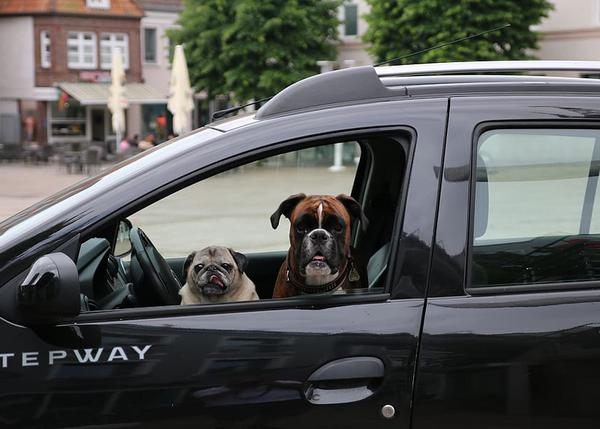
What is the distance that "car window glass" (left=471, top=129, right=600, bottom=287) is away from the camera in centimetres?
258

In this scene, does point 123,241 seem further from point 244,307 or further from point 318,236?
point 244,307

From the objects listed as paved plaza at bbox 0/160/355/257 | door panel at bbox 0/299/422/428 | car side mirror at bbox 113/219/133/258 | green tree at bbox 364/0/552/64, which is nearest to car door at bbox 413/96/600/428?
door panel at bbox 0/299/422/428

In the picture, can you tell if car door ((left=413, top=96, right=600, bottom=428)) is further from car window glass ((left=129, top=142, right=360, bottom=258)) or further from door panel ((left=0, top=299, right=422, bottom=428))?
car window glass ((left=129, top=142, right=360, bottom=258))

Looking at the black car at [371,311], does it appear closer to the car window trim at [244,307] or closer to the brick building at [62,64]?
the car window trim at [244,307]

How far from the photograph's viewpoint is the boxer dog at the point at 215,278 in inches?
118

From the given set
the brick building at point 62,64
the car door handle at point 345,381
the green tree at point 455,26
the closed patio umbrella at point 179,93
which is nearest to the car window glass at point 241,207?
the car door handle at point 345,381

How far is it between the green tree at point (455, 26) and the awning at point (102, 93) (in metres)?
Answer: 19.9

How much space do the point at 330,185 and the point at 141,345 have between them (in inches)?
852

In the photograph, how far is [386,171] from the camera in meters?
3.56

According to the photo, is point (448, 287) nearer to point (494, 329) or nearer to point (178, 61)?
point (494, 329)

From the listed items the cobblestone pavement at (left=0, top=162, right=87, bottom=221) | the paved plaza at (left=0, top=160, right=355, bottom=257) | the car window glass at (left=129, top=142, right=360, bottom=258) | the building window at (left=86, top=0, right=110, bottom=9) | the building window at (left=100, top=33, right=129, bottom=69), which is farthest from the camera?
the building window at (left=100, top=33, right=129, bottom=69)

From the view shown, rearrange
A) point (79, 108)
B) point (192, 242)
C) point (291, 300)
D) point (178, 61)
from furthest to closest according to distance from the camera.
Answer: point (79, 108), point (178, 61), point (192, 242), point (291, 300)

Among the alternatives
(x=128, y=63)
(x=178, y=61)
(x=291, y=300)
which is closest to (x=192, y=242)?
(x=291, y=300)

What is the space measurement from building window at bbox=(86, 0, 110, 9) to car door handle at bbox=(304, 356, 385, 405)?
51.8 meters
